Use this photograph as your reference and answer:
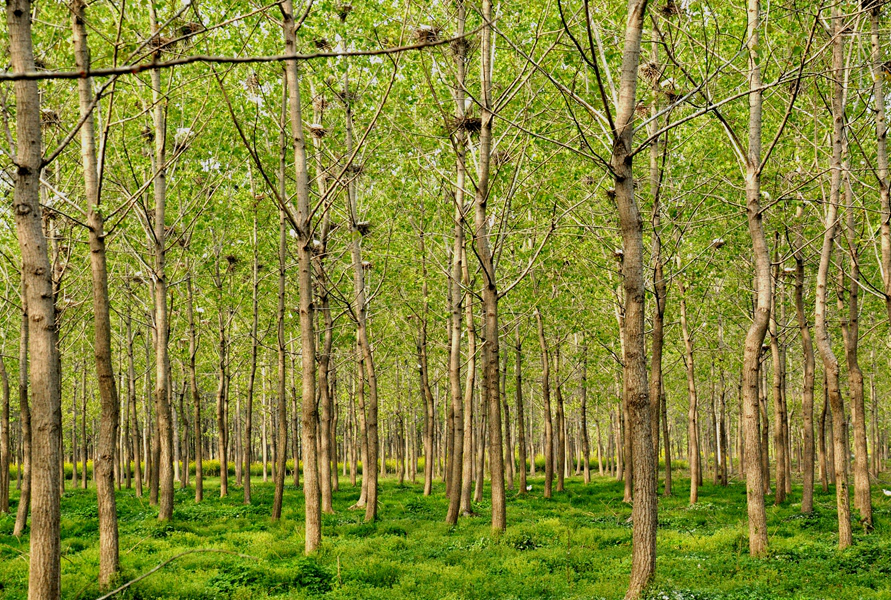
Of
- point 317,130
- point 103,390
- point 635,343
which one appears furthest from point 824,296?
point 103,390

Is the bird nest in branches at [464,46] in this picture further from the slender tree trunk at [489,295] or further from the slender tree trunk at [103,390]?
the slender tree trunk at [103,390]

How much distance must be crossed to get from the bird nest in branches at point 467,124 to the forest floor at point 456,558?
7793 millimetres

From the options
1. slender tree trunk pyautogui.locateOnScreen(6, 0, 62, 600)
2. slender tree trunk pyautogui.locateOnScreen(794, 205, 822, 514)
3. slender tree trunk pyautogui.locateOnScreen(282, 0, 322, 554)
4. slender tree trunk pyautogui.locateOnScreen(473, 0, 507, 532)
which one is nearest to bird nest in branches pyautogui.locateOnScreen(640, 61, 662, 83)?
slender tree trunk pyautogui.locateOnScreen(473, 0, 507, 532)

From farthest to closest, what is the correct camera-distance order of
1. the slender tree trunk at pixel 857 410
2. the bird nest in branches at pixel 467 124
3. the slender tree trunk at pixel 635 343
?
the bird nest in branches at pixel 467 124 < the slender tree trunk at pixel 857 410 < the slender tree trunk at pixel 635 343

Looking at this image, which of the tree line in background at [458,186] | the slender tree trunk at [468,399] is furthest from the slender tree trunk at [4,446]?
the slender tree trunk at [468,399]

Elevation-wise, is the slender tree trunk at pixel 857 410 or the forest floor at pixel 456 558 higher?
the slender tree trunk at pixel 857 410

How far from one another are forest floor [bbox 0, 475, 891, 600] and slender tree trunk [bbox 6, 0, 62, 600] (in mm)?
1462

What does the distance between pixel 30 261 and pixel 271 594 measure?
5.89 meters

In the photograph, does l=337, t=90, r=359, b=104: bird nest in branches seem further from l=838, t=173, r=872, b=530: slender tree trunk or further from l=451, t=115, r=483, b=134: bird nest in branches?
l=838, t=173, r=872, b=530: slender tree trunk

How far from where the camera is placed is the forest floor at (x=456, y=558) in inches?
348

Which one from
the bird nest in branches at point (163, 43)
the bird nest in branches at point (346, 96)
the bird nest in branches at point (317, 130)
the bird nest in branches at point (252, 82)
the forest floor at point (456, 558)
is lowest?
the forest floor at point (456, 558)

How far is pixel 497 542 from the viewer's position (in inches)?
474

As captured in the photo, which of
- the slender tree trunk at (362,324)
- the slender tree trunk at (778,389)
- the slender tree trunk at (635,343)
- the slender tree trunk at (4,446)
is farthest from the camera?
the slender tree trunk at (778,389)

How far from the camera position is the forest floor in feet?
29.0
